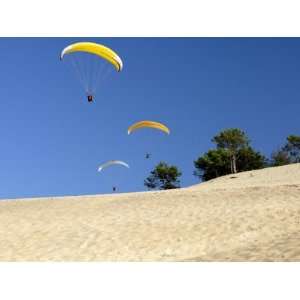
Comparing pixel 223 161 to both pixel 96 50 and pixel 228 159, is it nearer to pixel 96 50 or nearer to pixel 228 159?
pixel 228 159

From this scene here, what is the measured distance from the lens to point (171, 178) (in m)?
70.1

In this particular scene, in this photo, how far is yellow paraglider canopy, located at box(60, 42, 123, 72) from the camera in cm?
1970

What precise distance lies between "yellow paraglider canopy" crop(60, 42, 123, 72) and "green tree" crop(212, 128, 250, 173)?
40774 millimetres

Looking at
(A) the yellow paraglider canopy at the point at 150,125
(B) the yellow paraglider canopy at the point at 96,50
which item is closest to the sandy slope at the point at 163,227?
(A) the yellow paraglider canopy at the point at 150,125

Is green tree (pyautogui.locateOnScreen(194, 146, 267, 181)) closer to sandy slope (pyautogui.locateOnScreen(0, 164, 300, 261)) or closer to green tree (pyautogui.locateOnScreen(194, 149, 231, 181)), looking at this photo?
green tree (pyautogui.locateOnScreen(194, 149, 231, 181))

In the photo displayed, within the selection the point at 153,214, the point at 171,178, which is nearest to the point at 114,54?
the point at 153,214

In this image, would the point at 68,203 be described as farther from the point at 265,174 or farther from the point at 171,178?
the point at 171,178

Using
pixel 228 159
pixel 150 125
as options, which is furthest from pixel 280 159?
pixel 150 125

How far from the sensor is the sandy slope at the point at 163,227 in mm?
16516

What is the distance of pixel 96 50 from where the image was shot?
1984 centimetres

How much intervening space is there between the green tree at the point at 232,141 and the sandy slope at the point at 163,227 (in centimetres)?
3360

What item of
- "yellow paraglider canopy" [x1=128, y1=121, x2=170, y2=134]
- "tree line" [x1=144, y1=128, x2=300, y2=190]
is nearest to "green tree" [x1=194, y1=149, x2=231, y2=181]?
"tree line" [x1=144, y1=128, x2=300, y2=190]

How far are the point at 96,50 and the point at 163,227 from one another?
7565 mm
